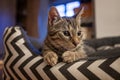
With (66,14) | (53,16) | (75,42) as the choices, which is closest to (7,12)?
(66,14)

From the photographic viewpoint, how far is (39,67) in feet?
2.82

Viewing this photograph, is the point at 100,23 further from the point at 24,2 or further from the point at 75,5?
the point at 24,2

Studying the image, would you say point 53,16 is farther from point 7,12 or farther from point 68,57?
point 7,12

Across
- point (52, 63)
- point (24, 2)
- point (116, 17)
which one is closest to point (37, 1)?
point (24, 2)

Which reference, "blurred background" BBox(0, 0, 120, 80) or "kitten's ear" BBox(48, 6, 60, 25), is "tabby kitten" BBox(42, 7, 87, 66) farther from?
"blurred background" BBox(0, 0, 120, 80)

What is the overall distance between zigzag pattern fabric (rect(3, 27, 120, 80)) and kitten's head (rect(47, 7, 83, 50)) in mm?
117

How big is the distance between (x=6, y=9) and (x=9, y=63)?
5.53 feet

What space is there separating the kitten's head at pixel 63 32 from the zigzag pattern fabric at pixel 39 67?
0.12m

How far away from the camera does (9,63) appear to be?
969 millimetres

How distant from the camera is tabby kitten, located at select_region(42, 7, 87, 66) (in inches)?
36.4

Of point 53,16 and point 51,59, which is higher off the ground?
point 53,16

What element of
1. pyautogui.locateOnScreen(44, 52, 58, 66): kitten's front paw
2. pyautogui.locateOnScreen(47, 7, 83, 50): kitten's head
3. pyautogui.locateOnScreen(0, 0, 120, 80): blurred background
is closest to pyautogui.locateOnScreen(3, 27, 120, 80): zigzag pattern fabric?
pyautogui.locateOnScreen(44, 52, 58, 66): kitten's front paw

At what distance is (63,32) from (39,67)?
20cm

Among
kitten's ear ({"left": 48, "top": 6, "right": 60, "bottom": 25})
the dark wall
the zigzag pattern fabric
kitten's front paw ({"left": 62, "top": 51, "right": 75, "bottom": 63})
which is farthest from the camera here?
the dark wall
